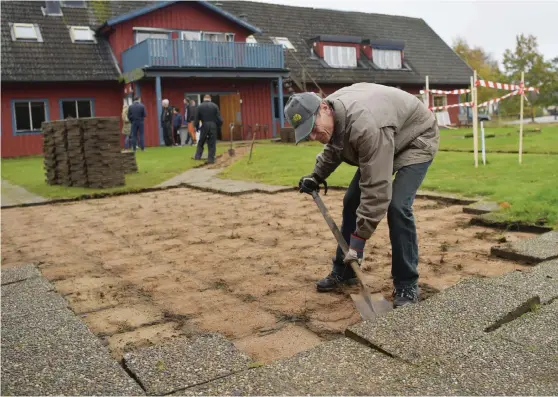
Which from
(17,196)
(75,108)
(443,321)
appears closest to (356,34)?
(75,108)

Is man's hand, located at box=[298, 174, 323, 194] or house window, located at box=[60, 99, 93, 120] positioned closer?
man's hand, located at box=[298, 174, 323, 194]

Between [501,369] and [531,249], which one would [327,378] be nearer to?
[501,369]

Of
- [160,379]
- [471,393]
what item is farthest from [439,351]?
[160,379]

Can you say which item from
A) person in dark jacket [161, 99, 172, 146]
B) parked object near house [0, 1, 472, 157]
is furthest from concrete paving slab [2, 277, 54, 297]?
parked object near house [0, 1, 472, 157]

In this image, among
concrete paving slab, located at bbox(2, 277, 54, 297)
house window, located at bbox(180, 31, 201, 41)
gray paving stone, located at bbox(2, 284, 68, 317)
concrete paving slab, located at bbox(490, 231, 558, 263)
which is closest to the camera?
gray paving stone, located at bbox(2, 284, 68, 317)

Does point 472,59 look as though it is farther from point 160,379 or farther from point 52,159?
point 160,379

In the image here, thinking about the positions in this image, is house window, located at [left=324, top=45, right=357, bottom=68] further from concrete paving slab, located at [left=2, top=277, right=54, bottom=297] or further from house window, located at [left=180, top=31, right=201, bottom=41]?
concrete paving slab, located at [left=2, top=277, right=54, bottom=297]

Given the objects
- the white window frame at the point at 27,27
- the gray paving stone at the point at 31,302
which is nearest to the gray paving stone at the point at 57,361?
the gray paving stone at the point at 31,302

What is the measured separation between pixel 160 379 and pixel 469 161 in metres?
10.1

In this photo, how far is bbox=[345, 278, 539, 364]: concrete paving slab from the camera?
2982 mm

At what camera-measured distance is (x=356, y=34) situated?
33.2 metres

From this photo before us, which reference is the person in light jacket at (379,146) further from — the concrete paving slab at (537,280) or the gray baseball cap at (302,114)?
the concrete paving slab at (537,280)

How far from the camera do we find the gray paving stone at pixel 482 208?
664 cm

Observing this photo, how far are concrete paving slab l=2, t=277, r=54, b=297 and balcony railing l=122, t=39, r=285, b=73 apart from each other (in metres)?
19.1
